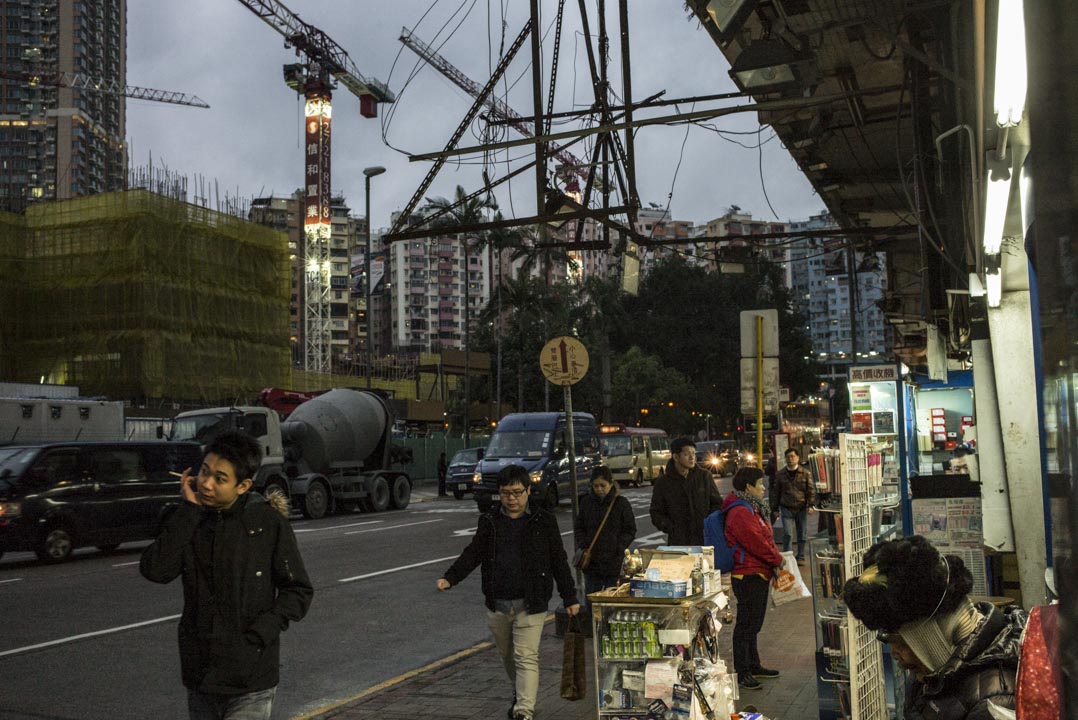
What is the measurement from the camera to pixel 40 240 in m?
44.1

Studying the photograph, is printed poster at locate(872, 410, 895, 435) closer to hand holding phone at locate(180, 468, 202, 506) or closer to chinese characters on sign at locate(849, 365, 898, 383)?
chinese characters on sign at locate(849, 365, 898, 383)

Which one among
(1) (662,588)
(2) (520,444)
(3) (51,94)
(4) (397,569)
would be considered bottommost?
(4) (397,569)

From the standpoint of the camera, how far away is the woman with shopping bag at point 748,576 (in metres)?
7.71

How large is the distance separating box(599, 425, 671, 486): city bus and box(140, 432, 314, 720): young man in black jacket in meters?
36.5

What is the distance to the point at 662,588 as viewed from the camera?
5.43 meters

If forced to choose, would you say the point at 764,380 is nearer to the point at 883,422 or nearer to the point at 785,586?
the point at 883,422

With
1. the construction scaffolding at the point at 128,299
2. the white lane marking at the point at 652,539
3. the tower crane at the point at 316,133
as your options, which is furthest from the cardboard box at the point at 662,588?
the tower crane at the point at 316,133

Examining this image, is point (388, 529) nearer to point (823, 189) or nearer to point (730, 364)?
point (823, 189)

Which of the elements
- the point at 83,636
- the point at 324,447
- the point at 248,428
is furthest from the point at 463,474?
the point at 83,636

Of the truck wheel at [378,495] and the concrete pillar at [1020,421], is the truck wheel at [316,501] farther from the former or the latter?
the concrete pillar at [1020,421]

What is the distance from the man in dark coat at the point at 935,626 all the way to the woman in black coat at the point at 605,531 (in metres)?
6.43

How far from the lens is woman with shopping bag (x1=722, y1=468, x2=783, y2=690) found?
7711 millimetres

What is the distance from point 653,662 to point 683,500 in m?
4.47

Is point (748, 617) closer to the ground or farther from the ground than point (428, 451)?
closer to the ground
